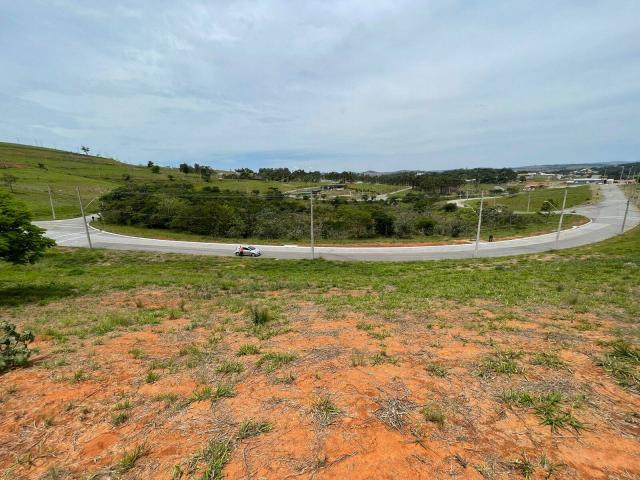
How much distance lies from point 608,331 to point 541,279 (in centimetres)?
774

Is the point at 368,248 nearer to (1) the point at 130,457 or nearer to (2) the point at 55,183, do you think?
(1) the point at 130,457

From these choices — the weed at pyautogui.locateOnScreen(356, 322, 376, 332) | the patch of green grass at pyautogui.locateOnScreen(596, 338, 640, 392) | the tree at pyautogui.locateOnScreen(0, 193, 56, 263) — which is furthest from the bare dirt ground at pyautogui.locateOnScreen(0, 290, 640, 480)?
the tree at pyautogui.locateOnScreen(0, 193, 56, 263)

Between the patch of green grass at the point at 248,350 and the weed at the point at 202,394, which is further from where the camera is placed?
the patch of green grass at the point at 248,350

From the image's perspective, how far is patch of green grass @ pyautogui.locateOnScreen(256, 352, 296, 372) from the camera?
554cm

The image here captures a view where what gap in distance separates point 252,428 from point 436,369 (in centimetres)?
321

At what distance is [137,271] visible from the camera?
2223 centimetres

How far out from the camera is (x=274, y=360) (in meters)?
5.76

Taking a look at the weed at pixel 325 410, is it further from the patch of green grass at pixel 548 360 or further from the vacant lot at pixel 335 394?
the patch of green grass at pixel 548 360

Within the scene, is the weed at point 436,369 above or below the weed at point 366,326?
above

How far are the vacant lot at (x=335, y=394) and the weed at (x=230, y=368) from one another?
0.02m

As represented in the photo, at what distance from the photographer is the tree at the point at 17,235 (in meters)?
13.1

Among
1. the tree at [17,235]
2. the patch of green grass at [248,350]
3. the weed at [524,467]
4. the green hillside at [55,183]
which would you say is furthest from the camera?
the green hillside at [55,183]

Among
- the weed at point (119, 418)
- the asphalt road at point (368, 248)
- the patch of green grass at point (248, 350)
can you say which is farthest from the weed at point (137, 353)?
the asphalt road at point (368, 248)

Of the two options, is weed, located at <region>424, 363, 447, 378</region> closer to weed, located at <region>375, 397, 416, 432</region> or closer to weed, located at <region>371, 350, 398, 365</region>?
weed, located at <region>371, 350, 398, 365</region>
